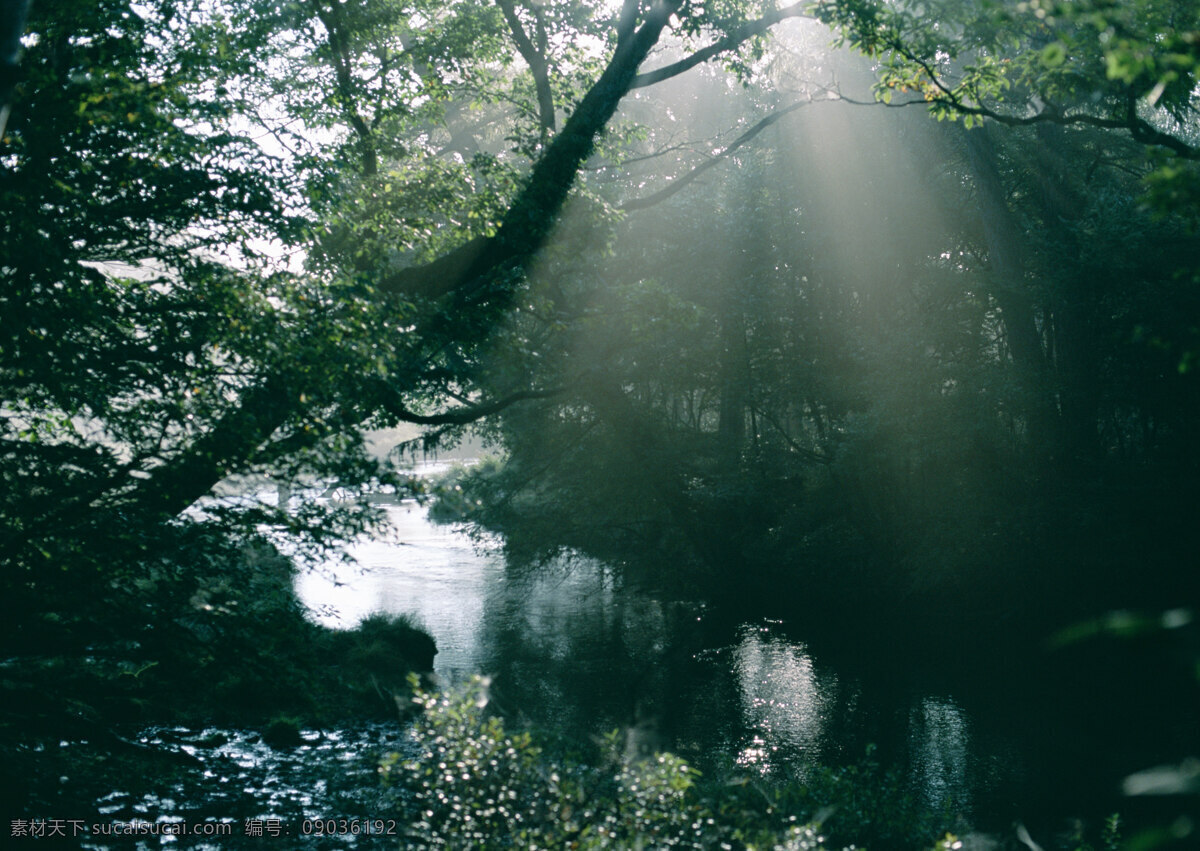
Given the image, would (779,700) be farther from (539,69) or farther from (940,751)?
(539,69)

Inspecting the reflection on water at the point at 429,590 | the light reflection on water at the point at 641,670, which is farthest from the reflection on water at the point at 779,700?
the reflection on water at the point at 429,590

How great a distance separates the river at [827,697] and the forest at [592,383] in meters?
0.23

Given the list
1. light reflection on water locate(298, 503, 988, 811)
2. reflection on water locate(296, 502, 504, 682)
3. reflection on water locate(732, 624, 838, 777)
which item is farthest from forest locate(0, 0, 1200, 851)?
reflection on water locate(296, 502, 504, 682)

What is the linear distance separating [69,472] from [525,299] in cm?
652

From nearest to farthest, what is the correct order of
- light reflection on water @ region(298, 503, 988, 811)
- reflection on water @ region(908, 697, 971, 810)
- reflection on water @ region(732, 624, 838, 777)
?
reflection on water @ region(908, 697, 971, 810) → reflection on water @ region(732, 624, 838, 777) → light reflection on water @ region(298, 503, 988, 811)

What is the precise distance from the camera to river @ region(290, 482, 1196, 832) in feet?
35.9

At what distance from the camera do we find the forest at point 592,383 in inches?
215

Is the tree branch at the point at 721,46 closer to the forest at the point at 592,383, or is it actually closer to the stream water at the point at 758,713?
the forest at the point at 592,383

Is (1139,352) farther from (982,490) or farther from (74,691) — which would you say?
(74,691)

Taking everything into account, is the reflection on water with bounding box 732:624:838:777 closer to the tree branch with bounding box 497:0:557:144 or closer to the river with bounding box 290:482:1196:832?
the river with bounding box 290:482:1196:832

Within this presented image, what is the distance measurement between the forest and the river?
0.76 feet

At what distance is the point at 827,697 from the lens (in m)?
14.6

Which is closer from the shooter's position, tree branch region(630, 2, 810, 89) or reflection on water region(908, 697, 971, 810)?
reflection on water region(908, 697, 971, 810)

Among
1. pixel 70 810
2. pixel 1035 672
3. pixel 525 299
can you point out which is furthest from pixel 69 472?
pixel 1035 672
